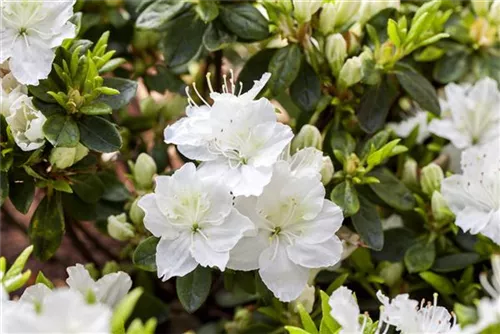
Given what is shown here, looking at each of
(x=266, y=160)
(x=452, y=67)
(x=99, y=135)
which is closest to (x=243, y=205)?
(x=266, y=160)

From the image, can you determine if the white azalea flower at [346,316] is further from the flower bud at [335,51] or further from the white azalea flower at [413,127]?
→ the white azalea flower at [413,127]

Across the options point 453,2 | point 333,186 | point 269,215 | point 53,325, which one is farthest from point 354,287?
point 53,325

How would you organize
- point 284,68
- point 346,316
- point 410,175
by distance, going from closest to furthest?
point 346,316, point 284,68, point 410,175

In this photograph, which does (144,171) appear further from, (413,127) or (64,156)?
(413,127)

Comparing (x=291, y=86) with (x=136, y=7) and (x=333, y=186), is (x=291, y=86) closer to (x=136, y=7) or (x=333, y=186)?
(x=333, y=186)

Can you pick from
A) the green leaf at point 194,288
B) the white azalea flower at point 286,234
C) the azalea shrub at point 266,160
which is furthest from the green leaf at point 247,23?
the green leaf at point 194,288

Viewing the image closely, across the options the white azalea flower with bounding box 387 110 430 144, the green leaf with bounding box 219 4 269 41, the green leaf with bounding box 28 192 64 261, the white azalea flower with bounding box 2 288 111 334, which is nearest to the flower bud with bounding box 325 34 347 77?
the green leaf with bounding box 219 4 269 41

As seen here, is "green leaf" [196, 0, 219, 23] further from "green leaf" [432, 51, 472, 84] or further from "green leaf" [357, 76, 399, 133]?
"green leaf" [432, 51, 472, 84]
